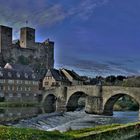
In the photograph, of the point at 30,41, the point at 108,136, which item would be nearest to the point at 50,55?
the point at 30,41

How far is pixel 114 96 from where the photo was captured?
221 ft

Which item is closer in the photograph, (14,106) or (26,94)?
(14,106)

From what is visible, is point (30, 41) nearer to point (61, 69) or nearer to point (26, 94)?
point (61, 69)

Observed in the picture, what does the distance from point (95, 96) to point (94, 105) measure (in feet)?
7.86

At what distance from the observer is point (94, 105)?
221 feet

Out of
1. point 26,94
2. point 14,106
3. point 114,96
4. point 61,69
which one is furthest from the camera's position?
point 61,69

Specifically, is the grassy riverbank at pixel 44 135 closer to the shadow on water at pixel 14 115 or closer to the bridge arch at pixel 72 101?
the shadow on water at pixel 14 115

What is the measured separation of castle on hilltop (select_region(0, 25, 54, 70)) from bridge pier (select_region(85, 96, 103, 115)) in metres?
40.8

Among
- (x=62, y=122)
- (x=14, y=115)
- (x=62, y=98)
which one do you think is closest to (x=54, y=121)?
(x=62, y=122)

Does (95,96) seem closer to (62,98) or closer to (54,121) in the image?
(62,98)

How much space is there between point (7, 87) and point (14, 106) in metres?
12.0

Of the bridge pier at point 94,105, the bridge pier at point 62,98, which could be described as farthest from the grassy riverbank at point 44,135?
the bridge pier at point 62,98

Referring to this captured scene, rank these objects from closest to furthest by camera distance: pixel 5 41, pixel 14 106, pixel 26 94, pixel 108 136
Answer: pixel 108 136, pixel 14 106, pixel 26 94, pixel 5 41

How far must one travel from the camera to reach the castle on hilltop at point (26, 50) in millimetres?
109500
